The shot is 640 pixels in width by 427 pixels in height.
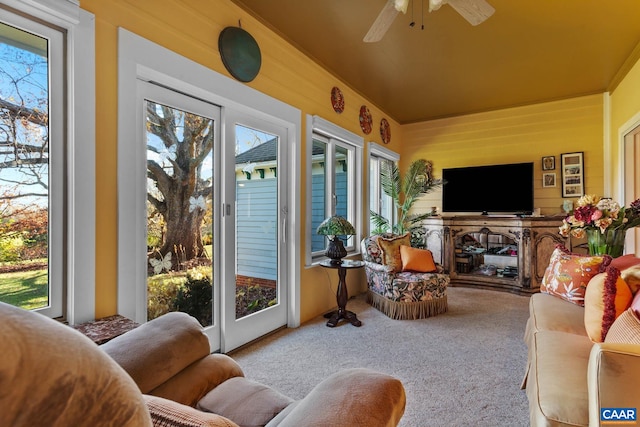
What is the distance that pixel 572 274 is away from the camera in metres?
2.29

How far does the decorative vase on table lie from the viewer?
238 cm

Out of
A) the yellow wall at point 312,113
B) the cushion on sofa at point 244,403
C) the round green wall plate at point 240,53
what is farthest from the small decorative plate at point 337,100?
the cushion on sofa at point 244,403

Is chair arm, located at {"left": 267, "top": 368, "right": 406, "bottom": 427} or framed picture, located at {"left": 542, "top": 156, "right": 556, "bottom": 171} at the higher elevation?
framed picture, located at {"left": 542, "top": 156, "right": 556, "bottom": 171}

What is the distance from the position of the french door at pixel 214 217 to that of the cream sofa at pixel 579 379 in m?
2.05

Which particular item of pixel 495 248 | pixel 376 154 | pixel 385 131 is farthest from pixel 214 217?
pixel 495 248

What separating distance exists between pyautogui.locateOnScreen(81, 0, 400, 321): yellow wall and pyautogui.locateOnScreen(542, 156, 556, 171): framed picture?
346cm

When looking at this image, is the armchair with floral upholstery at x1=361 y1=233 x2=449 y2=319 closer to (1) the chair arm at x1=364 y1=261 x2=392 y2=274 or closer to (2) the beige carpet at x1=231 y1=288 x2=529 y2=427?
(1) the chair arm at x1=364 y1=261 x2=392 y2=274

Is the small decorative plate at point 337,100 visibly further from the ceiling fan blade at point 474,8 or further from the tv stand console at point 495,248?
the tv stand console at point 495,248

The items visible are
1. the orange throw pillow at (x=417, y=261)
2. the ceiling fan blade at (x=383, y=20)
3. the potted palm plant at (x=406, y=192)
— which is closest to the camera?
the ceiling fan blade at (x=383, y=20)

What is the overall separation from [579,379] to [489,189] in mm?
4101

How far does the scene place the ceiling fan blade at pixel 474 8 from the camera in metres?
1.96

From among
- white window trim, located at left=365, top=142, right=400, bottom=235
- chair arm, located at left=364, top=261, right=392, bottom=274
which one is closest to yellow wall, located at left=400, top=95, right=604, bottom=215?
white window trim, located at left=365, top=142, right=400, bottom=235

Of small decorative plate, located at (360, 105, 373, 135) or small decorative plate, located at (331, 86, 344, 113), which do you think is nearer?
small decorative plate, located at (331, 86, 344, 113)

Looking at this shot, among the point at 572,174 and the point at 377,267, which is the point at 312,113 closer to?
the point at 377,267
